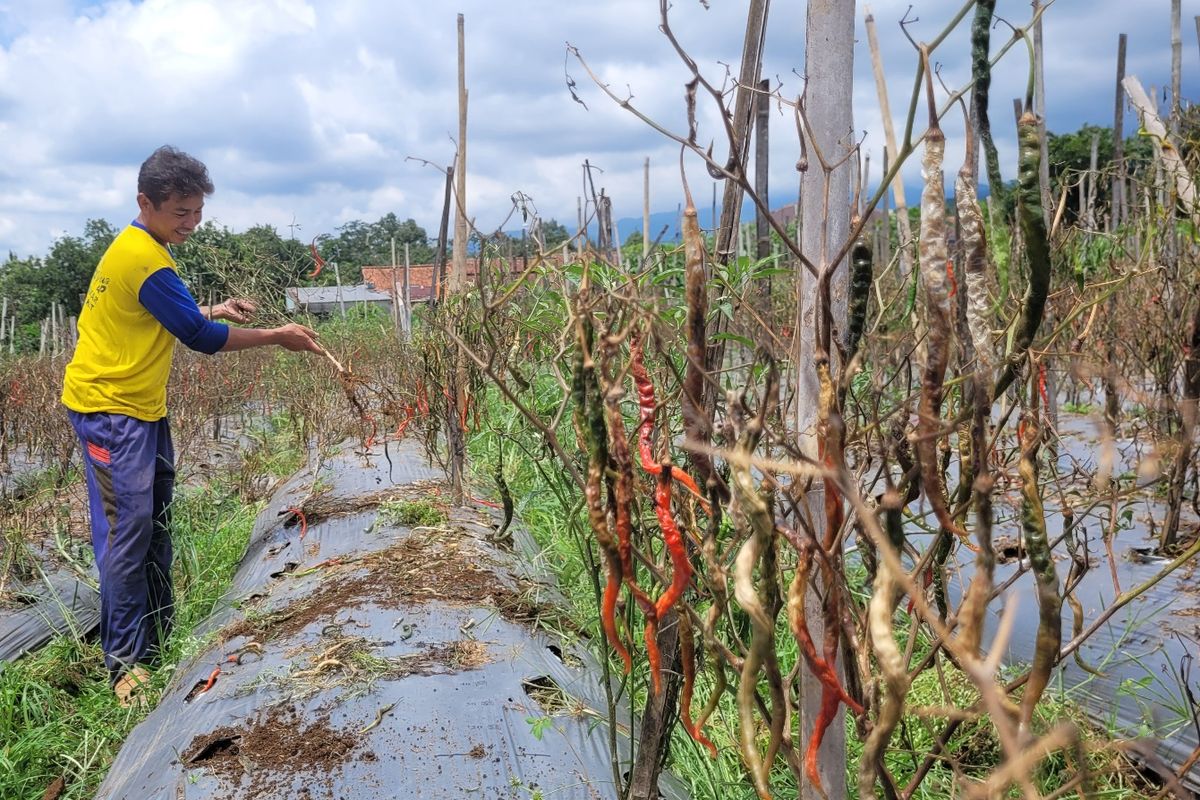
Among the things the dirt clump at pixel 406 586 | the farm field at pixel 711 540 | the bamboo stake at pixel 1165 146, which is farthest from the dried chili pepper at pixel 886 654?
the bamboo stake at pixel 1165 146

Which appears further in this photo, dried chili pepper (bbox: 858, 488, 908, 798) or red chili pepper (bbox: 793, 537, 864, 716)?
red chili pepper (bbox: 793, 537, 864, 716)

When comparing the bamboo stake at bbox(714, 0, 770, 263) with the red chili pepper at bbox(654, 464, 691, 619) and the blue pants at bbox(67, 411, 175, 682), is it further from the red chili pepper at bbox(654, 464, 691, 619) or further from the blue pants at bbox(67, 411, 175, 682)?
the blue pants at bbox(67, 411, 175, 682)

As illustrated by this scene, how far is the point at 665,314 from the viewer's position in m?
1.99

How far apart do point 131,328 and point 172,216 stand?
17.9 inches

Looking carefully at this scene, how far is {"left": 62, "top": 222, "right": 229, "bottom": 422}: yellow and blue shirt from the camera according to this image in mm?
3404

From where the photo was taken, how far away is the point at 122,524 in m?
3.42

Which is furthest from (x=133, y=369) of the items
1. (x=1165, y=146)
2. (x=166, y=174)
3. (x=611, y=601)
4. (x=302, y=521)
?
(x=1165, y=146)

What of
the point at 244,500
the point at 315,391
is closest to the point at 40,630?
the point at 244,500

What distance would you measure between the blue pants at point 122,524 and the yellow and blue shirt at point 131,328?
9cm

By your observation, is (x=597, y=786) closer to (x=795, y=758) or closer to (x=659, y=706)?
(x=659, y=706)

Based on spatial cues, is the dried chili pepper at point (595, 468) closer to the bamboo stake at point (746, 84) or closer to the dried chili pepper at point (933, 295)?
the dried chili pepper at point (933, 295)

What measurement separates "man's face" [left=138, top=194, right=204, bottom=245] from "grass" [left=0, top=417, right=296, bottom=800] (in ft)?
4.15

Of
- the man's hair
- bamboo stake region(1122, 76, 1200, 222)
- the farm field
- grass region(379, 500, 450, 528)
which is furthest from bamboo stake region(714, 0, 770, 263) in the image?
the man's hair

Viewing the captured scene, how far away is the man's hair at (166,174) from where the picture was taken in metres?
3.40
